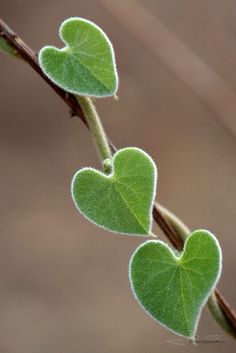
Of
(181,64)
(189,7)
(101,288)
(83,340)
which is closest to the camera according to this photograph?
(181,64)

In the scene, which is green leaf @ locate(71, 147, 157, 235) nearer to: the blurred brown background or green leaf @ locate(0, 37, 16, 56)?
green leaf @ locate(0, 37, 16, 56)

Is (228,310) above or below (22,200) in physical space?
above

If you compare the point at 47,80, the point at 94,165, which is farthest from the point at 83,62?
Result: the point at 94,165

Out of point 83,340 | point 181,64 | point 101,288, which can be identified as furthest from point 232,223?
point 181,64

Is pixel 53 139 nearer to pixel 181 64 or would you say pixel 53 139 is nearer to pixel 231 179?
pixel 231 179

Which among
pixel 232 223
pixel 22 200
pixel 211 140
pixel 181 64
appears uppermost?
pixel 181 64

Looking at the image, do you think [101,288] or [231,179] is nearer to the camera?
[101,288]

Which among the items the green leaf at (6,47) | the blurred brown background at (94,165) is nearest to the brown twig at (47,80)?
the green leaf at (6,47)
